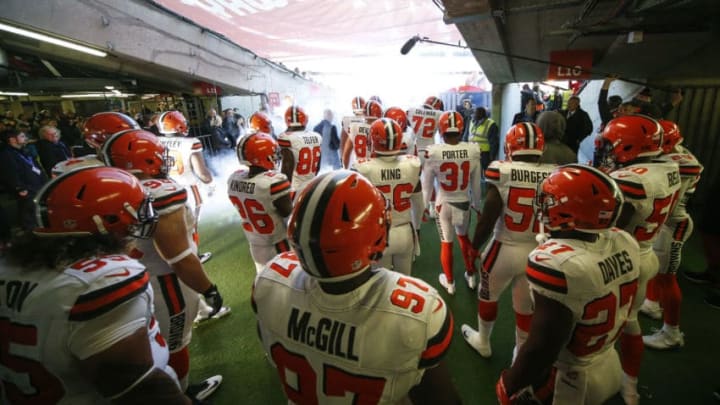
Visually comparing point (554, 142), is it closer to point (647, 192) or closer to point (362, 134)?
point (647, 192)

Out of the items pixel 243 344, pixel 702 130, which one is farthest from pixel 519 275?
pixel 702 130

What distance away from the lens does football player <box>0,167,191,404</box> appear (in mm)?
1285

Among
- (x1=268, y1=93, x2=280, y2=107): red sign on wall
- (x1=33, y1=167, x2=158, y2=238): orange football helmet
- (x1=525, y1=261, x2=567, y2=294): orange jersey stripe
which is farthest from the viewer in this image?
(x1=268, y1=93, x2=280, y2=107): red sign on wall

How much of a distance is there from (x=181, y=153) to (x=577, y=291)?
219 inches

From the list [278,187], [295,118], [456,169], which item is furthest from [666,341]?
[295,118]

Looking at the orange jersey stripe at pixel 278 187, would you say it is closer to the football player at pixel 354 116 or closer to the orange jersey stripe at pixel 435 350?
the orange jersey stripe at pixel 435 350

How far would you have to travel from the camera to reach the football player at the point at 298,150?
5.45 m

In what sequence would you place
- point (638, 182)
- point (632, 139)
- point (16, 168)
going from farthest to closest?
point (16, 168) < point (632, 139) < point (638, 182)

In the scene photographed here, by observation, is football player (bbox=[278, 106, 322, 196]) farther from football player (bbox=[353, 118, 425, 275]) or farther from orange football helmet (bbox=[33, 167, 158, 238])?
orange football helmet (bbox=[33, 167, 158, 238])

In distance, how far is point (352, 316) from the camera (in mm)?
1213

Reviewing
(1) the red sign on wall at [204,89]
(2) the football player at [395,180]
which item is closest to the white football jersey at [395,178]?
(2) the football player at [395,180]

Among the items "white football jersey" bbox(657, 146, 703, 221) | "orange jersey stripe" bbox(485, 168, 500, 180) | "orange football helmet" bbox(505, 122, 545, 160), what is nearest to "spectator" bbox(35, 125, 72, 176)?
"orange jersey stripe" bbox(485, 168, 500, 180)

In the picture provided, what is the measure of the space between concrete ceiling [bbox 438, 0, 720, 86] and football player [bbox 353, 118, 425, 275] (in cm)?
158

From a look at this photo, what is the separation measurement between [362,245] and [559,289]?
120 centimetres
